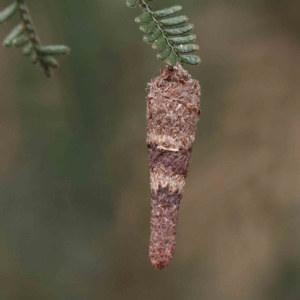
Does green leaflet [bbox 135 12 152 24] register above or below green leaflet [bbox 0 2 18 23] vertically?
below

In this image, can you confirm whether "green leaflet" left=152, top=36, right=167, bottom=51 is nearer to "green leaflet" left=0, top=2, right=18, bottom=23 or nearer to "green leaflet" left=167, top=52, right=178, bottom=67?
"green leaflet" left=167, top=52, right=178, bottom=67

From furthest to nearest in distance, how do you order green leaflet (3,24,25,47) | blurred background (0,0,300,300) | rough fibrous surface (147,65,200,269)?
blurred background (0,0,300,300) < rough fibrous surface (147,65,200,269) < green leaflet (3,24,25,47)

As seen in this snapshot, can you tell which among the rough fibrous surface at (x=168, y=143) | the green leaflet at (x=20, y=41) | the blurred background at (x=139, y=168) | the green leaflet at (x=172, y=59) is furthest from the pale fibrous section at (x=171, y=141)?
the blurred background at (x=139, y=168)

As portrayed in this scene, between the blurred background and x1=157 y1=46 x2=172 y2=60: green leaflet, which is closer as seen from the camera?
x1=157 y1=46 x2=172 y2=60: green leaflet

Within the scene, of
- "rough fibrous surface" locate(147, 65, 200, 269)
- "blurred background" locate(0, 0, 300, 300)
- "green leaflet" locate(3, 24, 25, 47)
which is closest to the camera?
"green leaflet" locate(3, 24, 25, 47)

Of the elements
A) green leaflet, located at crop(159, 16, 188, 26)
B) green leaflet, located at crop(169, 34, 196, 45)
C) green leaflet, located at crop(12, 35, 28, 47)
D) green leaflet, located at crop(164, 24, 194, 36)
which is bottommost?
green leaflet, located at crop(169, 34, 196, 45)

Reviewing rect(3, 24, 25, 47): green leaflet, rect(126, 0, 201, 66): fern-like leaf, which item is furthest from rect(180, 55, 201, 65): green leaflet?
rect(3, 24, 25, 47): green leaflet

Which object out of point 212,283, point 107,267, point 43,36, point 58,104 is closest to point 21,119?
point 58,104

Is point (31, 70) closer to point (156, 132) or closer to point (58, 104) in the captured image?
point (58, 104)
